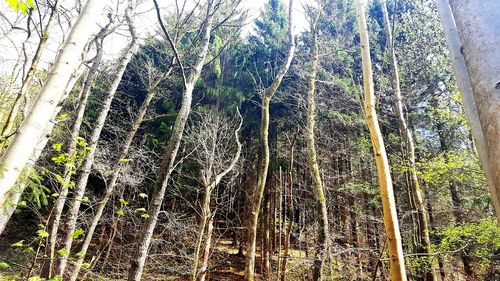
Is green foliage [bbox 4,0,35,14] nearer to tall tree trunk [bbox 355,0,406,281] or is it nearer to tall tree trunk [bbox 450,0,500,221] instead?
tall tree trunk [bbox 450,0,500,221]

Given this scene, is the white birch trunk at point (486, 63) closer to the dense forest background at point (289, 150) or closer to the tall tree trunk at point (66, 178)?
the tall tree trunk at point (66, 178)

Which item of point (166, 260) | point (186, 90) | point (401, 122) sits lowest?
point (166, 260)

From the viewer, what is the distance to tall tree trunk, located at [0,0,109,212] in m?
1.41

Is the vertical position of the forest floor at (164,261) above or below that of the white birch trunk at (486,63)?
below

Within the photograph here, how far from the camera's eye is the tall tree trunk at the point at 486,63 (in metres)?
0.66

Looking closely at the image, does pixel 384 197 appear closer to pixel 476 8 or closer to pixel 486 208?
pixel 476 8

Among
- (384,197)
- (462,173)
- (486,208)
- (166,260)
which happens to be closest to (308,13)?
(462,173)

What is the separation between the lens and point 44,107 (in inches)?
60.1

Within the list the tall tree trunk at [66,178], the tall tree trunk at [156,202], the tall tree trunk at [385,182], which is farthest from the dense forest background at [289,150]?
the tall tree trunk at [385,182]

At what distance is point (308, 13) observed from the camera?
9.17 m

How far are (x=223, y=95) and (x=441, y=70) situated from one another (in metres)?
8.98

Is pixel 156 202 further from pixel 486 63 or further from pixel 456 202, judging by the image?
pixel 456 202

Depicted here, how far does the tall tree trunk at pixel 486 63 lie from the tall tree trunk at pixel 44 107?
1.90m

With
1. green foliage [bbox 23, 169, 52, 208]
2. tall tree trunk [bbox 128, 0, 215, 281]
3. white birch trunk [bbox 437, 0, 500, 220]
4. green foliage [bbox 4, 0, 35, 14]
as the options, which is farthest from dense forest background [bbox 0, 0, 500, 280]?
white birch trunk [bbox 437, 0, 500, 220]
